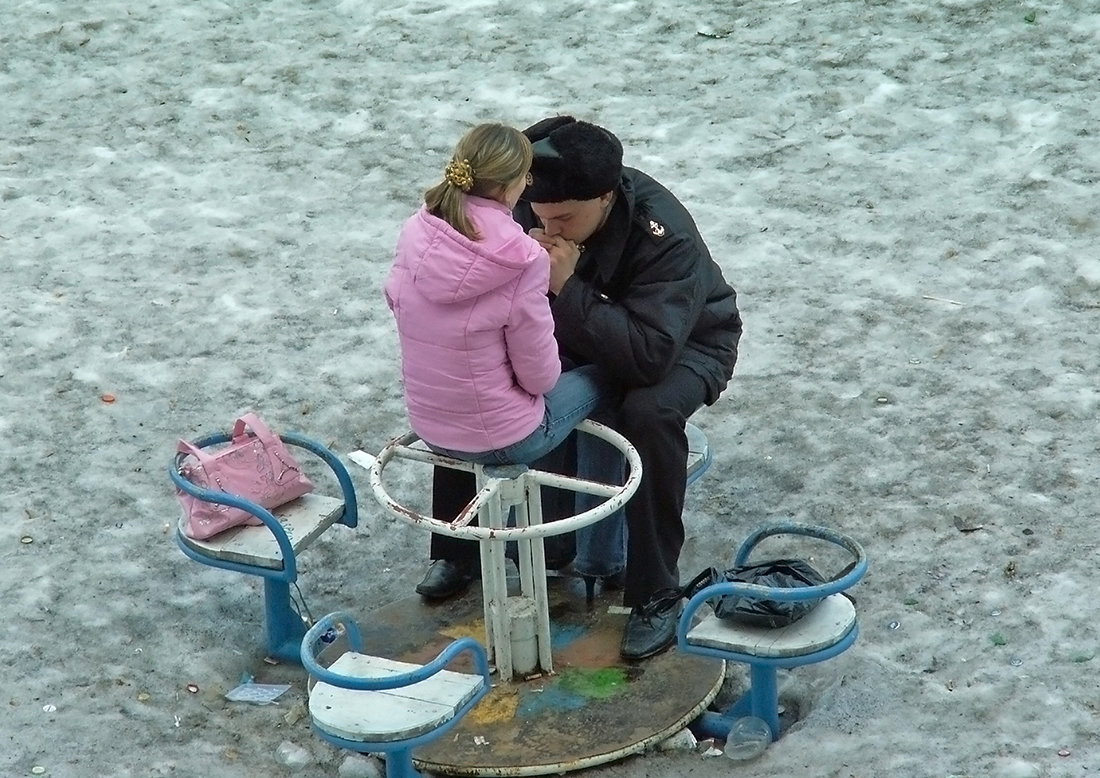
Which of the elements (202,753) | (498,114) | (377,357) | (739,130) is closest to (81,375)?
(377,357)

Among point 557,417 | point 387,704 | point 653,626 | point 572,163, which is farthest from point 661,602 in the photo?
point 572,163

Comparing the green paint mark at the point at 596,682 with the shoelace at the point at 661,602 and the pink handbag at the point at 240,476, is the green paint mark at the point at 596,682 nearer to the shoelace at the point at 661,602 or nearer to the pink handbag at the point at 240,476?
the shoelace at the point at 661,602

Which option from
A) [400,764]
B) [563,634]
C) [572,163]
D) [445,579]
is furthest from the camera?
[445,579]

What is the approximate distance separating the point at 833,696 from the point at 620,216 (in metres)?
1.42

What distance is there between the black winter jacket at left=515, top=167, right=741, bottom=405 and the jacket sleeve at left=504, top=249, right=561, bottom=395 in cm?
20

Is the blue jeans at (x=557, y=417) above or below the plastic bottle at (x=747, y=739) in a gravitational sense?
above

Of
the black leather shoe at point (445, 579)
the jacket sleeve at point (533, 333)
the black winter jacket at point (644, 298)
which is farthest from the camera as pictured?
the black leather shoe at point (445, 579)

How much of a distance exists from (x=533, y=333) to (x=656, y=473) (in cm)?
63

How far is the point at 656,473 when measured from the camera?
13.2 feet

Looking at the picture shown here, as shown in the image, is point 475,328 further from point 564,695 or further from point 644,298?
point 564,695

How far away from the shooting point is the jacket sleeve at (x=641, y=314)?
3.90 metres

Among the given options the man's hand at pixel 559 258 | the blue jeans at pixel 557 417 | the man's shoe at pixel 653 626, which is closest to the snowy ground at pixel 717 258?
the man's shoe at pixel 653 626

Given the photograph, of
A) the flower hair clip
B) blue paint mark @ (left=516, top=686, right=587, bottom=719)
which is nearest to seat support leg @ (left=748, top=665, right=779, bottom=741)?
blue paint mark @ (left=516, top=686, right=587, bottom=719)

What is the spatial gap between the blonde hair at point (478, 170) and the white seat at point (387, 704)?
43.4 inches
